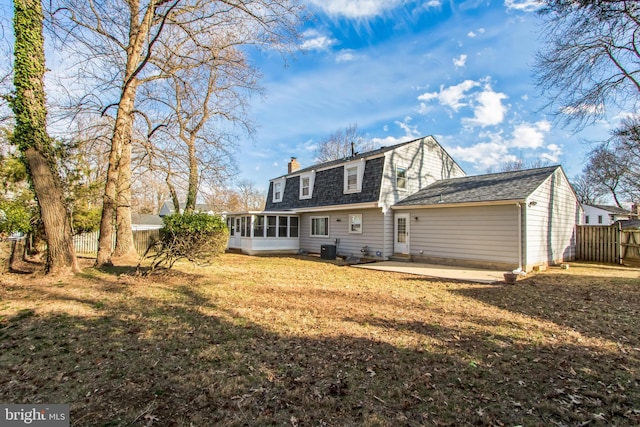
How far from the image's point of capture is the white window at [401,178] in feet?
48.6

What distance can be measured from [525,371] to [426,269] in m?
8.02

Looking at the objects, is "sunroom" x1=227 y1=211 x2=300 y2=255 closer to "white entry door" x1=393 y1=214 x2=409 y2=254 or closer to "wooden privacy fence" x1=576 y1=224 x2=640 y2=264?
"white entry door" x1=393 y1=214 x2=409 y2=254

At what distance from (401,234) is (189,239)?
9.72 meters

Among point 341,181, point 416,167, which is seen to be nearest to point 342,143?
point 341,181

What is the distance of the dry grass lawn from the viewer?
2.74 m

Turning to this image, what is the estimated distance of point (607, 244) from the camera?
13484 millimetres

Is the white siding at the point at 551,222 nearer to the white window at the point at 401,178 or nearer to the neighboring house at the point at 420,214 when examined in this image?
the neighboring house at the point at 420,214

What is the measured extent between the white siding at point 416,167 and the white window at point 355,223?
1795mm

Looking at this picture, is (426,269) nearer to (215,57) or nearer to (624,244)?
(624,244)

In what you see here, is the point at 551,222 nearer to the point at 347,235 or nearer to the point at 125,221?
the point at 347,235

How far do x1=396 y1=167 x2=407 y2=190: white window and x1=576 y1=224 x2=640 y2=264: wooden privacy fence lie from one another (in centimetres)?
862

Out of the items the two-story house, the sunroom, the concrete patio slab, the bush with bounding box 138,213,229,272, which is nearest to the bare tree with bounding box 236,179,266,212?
the two-story house

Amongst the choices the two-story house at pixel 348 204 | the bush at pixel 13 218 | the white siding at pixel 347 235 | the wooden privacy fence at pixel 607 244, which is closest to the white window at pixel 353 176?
the two-story house at pixel 348 204

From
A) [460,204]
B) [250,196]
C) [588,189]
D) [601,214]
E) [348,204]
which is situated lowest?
[460,204]
